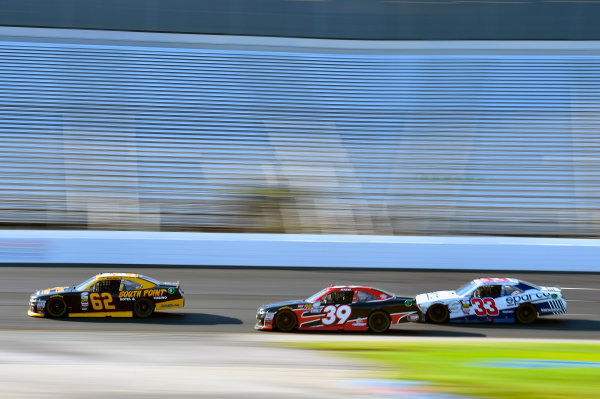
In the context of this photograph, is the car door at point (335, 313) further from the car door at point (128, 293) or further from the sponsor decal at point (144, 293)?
the car door at point (128, 293)

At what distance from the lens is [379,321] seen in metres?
11.5

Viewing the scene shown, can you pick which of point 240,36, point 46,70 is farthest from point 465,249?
point 46,70

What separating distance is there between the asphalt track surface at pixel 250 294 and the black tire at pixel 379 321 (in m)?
0.21

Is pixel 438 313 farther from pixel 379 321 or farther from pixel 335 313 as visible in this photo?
pixel 335 313

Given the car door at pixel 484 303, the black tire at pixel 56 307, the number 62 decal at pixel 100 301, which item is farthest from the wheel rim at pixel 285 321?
the black tire at pixel 56 307

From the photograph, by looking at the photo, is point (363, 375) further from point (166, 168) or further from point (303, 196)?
point (166, 168)

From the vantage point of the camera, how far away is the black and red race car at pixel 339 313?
11.4 metres

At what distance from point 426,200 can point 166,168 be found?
8124mm

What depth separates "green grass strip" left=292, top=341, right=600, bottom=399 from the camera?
19.5 ft

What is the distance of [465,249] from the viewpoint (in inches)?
709

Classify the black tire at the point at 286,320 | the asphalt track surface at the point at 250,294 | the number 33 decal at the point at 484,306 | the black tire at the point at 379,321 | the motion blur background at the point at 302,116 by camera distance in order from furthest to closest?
1. the motion blur background at the point at 302,116
2. the number 33 decal at the point at 484,306
3. the asphalt track surface at the point at 250,294
4. the black tire at the point at 379,321
5. the black tire at the point at 286,320

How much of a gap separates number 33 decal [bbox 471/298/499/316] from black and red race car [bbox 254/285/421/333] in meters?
1.48

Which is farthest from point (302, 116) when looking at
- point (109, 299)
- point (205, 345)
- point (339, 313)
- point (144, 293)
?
point (205, 345)

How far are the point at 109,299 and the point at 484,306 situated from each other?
6629 mm
